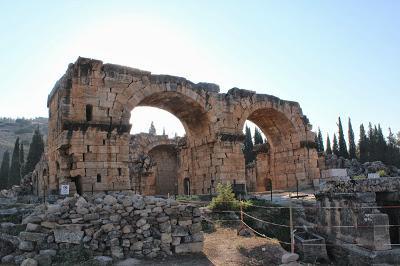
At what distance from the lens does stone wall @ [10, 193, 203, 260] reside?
7.82 meters

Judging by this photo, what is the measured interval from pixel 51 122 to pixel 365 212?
41.0 feet

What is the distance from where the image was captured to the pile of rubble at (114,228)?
780 centimetres

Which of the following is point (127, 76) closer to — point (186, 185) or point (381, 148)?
point (186, 185)

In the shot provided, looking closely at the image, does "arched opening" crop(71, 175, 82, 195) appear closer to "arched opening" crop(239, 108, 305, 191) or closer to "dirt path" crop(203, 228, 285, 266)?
"dirt path" crop(203, 228, 285, 266)

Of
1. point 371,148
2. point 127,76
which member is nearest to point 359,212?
point 127,76

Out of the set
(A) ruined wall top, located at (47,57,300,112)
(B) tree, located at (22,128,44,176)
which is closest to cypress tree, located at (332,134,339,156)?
(A) ruined wall top, located at (47,57,300,112)

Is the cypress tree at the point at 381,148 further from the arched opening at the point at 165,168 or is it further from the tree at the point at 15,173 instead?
the tree at the point at 15,173

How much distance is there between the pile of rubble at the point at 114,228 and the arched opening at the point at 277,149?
11296mm

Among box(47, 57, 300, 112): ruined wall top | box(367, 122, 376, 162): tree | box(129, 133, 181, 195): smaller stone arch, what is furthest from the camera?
box(367, 122, 376, 162): tree

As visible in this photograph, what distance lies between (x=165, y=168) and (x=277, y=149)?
945cm

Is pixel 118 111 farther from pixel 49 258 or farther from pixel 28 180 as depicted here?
pixel 28 180

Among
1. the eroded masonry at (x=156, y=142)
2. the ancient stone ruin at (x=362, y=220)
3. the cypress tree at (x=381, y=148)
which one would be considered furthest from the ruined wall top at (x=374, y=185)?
the cypress tree at (x=381, y=148)

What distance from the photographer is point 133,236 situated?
27.5ft

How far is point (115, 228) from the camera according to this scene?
8.24 metres
